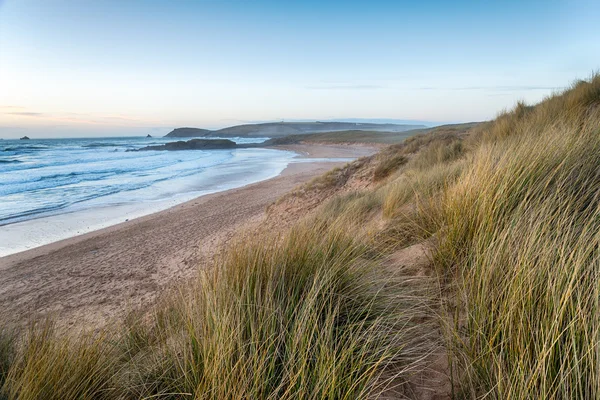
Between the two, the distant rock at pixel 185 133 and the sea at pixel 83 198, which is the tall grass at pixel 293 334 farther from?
the distant rock at pixel 185 133

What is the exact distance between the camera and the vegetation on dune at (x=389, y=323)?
1421 millimetres

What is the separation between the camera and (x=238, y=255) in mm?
2529

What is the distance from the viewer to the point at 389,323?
6.38 feet

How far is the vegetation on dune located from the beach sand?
1527 mm

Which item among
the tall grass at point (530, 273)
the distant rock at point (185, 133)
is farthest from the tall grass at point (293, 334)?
the distant rock at point (185, 133)

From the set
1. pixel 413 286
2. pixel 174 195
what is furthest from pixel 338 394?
pixel 174 195

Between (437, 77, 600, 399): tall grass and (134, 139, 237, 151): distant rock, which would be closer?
(437, 77, 600, 399): tall grass

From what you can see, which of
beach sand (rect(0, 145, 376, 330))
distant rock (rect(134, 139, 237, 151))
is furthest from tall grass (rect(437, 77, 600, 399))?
distant rock (rect(134, 139, 237, 151))

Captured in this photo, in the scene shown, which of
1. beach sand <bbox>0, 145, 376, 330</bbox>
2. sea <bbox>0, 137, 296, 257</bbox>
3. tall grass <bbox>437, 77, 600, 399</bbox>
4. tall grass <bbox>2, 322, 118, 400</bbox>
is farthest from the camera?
sea <bbox>0, 137, 296, 257</bbox>

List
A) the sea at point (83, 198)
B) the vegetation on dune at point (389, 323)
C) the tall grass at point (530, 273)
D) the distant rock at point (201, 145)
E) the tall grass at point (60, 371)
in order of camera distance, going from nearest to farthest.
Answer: the tall grass at point (530, 273)
the vegetation on dune at point (389, 323)
the tall grass at point (60, 371)
the sea at point (83, 198)
the distant rock at point (201, 145)

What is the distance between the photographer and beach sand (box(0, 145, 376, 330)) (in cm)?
554

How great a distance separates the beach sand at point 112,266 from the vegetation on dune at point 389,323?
60.1 inches

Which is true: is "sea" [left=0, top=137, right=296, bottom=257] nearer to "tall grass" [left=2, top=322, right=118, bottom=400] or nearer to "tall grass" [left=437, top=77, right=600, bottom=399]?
"tall grass" [left=2, top=322, right=118, bottom=400]

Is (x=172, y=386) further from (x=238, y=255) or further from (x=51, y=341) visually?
(x=238, y=255)
